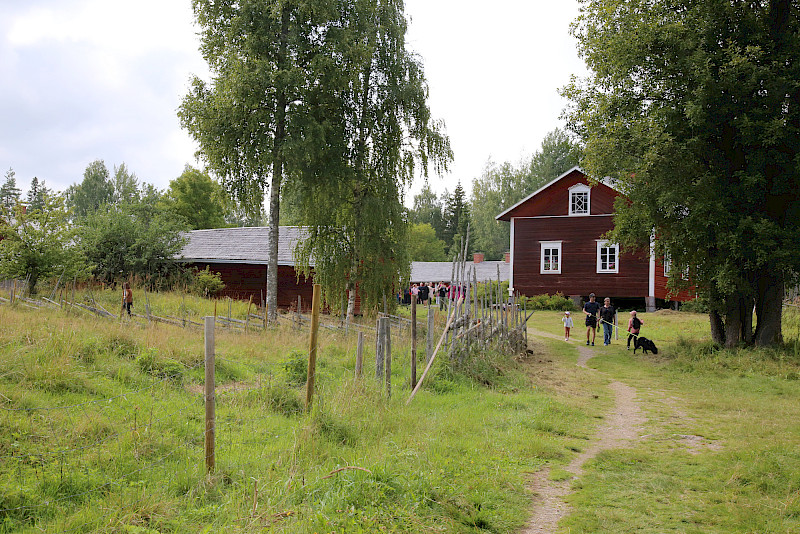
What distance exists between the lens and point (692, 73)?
14.6 meters

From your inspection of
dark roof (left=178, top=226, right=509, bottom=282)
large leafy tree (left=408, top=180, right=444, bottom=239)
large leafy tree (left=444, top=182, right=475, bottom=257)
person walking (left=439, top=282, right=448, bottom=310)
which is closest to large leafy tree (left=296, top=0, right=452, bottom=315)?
dark roof (left=178, top=226, right=509, bottom=282)

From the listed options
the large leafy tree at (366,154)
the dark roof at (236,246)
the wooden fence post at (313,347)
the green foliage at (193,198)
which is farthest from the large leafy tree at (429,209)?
the wooden fence post at (313,347)

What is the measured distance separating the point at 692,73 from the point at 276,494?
14.3m

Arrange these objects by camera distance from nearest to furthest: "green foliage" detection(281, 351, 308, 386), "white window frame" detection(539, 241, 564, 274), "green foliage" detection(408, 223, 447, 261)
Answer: "green foliage" detection(281, 351, 308, 386) → "white window frame" detection(539, 241, 564, 274) → "green foliage" detection(408, 223, 447, 261)

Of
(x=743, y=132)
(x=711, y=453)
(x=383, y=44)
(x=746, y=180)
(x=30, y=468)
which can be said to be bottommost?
(x=711, y=453)

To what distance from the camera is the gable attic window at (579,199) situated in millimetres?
32906

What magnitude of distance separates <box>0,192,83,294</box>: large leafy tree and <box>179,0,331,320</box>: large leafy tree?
18.4ft

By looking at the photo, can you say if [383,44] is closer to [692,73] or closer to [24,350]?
[692,73]

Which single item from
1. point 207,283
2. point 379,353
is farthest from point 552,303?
point 379,353

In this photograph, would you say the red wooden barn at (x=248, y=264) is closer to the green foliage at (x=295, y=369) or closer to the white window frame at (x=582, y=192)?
the white window frame at (x=582, y=192)

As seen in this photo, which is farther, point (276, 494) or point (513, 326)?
point (513, 326)

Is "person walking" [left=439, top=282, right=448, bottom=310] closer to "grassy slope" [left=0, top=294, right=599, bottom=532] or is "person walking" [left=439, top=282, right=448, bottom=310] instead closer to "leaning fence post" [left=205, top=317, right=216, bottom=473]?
"grassy slope" [left=0, top=294, right=599, bottom=532]

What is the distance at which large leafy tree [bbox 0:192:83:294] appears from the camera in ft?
62.1

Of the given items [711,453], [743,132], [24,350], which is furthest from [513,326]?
[24,350]
